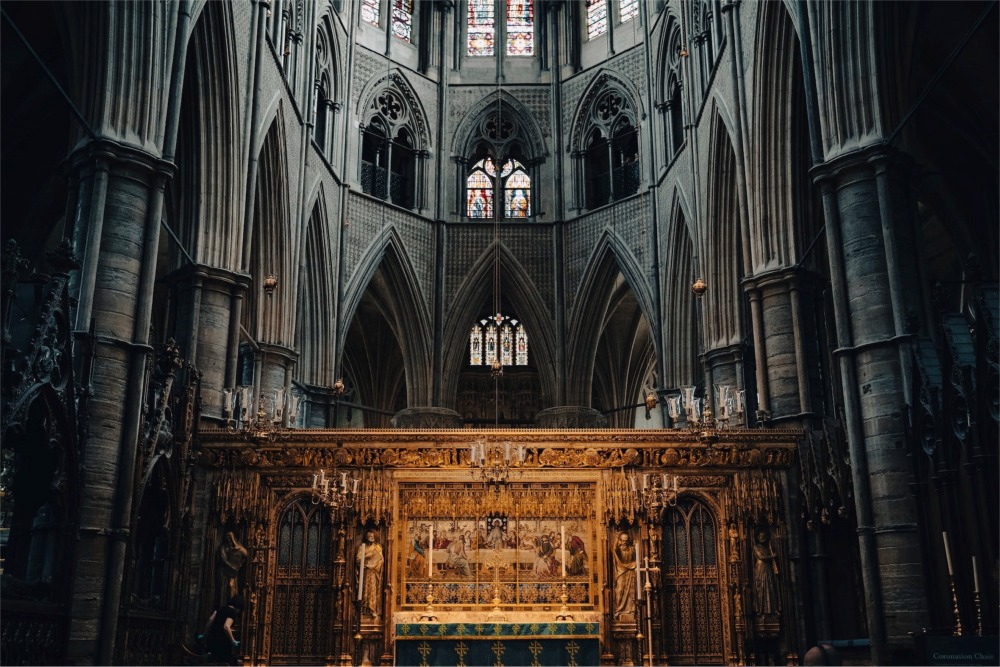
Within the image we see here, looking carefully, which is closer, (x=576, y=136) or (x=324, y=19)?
(x=324, y=19)

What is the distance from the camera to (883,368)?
13891mm

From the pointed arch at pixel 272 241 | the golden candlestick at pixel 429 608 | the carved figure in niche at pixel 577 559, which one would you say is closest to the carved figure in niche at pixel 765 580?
the carved figure in niche at pixel 577 559

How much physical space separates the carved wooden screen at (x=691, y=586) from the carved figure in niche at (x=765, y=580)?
22.9 inches

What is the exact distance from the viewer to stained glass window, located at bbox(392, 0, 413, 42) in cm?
3350

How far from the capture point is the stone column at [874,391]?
13422mm

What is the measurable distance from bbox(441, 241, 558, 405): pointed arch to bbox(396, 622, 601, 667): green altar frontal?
52.9ft

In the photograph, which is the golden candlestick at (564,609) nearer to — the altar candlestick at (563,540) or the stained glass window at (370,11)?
the altar candlestick at (563,540)

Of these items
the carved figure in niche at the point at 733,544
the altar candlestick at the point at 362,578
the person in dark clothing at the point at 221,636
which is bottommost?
the person in dark clothing at the point at 221,636

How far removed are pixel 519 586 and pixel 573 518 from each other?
1398mm

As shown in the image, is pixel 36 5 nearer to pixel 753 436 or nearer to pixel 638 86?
pixel 753 436

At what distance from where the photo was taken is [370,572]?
1574cm

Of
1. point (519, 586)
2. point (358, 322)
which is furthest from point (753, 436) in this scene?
A: point (358, 322)

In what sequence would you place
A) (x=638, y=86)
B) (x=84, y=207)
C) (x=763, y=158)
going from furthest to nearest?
(x=638, y=86) → (x=763, y=158) → (x=84, y=207)

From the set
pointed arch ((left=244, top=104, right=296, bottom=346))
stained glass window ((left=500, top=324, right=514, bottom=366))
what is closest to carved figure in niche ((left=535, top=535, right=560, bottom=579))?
pointed arch ((left=244, top=104, right=296, bottom=346))
